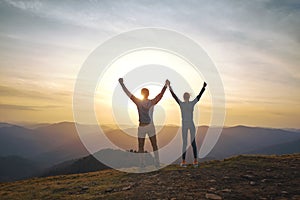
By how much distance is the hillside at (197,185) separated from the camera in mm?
9383

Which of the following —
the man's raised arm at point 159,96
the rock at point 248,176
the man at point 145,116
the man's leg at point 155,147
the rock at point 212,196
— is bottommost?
the rock at point 212,196

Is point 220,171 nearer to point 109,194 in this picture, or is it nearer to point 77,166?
point 109,194

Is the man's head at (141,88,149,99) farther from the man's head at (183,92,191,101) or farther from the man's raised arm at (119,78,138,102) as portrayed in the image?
the man's head at (183,92,191,101)

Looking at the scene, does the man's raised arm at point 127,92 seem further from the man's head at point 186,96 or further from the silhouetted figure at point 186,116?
the man's head at point 186,96

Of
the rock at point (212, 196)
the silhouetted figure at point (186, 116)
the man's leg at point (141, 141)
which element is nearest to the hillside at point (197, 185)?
the rock at point (212, 196)

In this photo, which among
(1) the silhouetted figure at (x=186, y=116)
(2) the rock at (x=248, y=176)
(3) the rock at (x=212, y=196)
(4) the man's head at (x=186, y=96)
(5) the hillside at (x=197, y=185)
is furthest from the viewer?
(4) the man's head at (x=186, y=96)

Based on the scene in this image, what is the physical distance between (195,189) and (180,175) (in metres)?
2.00

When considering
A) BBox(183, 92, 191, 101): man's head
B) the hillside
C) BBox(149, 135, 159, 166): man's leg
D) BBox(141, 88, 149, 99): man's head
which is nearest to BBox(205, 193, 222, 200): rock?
the hillside

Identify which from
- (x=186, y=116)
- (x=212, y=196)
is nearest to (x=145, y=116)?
(x=186, y=116)

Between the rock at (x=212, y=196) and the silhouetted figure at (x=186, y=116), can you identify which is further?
the silhouetted figure at (x=186, y=116)

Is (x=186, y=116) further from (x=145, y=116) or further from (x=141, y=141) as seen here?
(x=141, y=141)

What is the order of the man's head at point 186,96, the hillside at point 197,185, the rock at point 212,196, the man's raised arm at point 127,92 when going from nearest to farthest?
1. the rock at point 212,196
2. the hillside at point 197,185
3. the man's raised arm at point 127,92
4. the man's head at point 186,96

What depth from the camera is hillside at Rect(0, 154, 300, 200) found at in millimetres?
9383

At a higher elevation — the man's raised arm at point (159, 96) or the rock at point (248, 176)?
the man's raised arm at point (159, 96)
